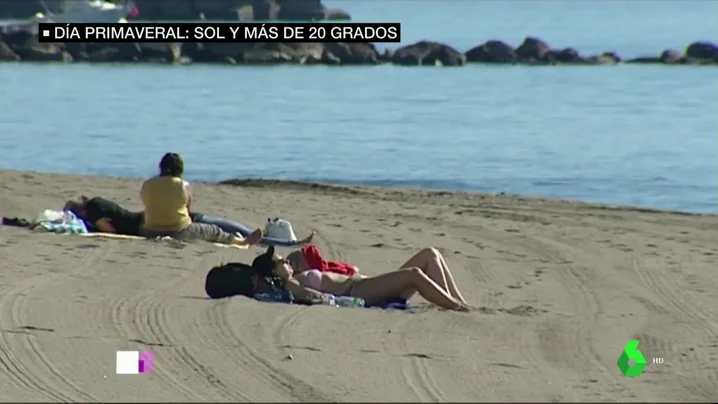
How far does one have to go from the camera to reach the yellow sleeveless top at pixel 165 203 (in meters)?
12.6

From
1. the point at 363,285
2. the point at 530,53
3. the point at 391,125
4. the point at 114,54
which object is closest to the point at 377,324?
the point at 363,285

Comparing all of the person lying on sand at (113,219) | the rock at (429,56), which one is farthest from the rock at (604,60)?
the person lying on sand at (113,219)

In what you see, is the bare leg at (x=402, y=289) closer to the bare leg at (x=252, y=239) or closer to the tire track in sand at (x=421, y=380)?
the tire track in sand at (x=421, y=380)

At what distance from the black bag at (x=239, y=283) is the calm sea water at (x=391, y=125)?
1280cm

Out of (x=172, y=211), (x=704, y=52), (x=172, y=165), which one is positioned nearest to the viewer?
(x=172, y=165)

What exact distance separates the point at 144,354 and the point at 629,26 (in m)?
110

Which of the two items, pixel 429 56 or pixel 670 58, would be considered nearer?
pixel 429 56

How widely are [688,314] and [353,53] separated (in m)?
51.9

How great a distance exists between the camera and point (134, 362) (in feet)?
25.3

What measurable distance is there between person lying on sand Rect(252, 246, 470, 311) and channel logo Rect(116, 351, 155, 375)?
5.79 ft

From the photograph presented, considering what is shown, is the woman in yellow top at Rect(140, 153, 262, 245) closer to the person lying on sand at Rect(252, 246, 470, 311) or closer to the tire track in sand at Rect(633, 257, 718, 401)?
the person lying on sand at Rect(252, 246, 470, 311)

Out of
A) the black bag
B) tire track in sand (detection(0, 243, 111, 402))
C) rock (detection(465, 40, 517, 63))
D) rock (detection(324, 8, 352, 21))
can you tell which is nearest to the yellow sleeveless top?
tire track in sand (detection(0, 243, 111, 402))

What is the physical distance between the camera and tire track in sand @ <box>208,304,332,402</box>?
707 cm

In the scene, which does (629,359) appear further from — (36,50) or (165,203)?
(36,50)
